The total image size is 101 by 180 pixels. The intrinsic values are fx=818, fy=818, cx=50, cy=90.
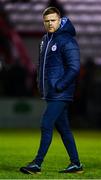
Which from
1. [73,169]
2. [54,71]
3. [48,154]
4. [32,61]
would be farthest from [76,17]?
[54,71]

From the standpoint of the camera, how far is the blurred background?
20.2 m

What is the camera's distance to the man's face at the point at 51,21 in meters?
8.76

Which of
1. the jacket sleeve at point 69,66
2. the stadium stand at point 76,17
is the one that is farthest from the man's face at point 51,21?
the stadium stand at point 76,17

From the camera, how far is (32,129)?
19969 mm

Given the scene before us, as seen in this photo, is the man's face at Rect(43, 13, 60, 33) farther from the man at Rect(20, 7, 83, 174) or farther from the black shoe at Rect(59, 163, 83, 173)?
the black shoe at Rect(59, 163, 83, 173)

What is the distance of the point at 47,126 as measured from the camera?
8.79 m

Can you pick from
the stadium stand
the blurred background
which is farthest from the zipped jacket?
the stadium stand

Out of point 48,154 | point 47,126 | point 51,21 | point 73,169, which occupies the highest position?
point 51,21

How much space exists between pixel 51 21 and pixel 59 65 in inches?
18.9

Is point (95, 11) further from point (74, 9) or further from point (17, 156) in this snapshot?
point (17, 156)

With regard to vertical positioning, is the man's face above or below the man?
above

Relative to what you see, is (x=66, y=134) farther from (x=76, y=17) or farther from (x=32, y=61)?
(x=76, y=17)

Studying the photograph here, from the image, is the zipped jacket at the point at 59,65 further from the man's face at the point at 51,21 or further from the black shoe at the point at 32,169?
the black shoe at the point at 32,169

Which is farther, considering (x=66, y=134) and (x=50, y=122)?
(x=66, y=134)
